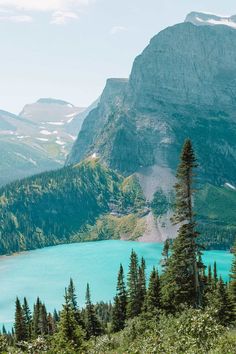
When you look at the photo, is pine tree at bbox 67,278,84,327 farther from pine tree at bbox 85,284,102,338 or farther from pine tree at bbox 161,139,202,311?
pine tree at bbox 161,139,202,311

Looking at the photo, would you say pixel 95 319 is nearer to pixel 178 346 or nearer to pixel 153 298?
pixel 153 298

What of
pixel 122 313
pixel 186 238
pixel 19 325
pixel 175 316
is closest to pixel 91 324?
pixel 122 313

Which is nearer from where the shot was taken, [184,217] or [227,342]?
[227,342]

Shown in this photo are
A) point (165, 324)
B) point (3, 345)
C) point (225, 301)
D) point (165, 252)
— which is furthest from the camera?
point (165, 252)

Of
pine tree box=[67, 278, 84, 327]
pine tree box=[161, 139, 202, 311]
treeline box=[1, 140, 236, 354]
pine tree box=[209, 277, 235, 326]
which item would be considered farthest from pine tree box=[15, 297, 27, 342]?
pine tree box=[161, 139, 202, 311]

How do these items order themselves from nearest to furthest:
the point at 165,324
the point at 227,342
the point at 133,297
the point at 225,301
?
the point at 227,342, the point at 165,324, the point at 225,301, the point at 133,297

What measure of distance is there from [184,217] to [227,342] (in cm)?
2457

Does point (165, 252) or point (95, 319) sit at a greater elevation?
point (165, 252)

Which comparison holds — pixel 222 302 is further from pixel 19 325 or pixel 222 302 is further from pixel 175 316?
pixel 19 325

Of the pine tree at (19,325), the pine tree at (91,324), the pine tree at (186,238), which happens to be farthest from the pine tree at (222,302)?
the pine tree at (19,325)

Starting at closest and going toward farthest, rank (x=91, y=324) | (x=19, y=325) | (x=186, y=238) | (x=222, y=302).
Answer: (x=186, y=238) < (x=222, y=302) < (x=91, y=324) < (x=19, y=325)

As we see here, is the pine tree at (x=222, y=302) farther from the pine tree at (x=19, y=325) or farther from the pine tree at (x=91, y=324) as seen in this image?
the pine tree at (x=19, y=325)

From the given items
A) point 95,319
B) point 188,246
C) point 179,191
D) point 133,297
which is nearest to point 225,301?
point 188,246

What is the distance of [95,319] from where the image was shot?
337 ft
